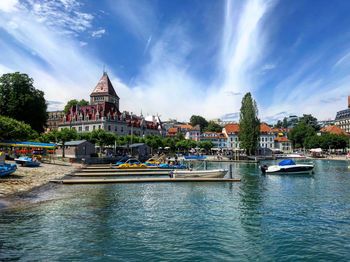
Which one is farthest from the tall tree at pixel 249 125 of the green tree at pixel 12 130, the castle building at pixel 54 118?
the castle building at pixel 54 118

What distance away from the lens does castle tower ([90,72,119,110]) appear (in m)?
123

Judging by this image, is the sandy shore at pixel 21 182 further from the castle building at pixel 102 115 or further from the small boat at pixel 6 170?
the castle building at pixel 102 115

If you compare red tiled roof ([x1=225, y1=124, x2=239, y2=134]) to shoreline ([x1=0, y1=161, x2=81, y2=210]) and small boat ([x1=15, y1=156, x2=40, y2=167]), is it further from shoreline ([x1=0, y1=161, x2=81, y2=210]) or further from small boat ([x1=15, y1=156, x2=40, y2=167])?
shoreline ([x1=0, y1=161, x2=81, y2=210])

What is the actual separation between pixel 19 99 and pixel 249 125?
63742mm

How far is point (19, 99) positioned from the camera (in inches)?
2926

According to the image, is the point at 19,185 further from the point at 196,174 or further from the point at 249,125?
the point at 249,125

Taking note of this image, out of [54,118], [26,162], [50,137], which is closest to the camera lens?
[26,162]

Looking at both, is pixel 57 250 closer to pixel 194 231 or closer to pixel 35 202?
pixel 194 231

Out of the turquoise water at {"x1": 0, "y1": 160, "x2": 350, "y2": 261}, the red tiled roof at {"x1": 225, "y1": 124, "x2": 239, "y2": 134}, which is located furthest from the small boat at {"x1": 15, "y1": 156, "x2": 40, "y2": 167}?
the red tiled roof at {"x1": 225, "y1": 124, "x2": 239, "y2": 134}

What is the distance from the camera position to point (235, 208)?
23.6m

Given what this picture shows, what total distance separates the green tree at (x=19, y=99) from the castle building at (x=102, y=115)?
30.2 m

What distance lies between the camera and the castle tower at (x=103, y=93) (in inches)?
4830

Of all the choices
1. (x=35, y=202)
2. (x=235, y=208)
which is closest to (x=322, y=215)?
(x=235, y=208)

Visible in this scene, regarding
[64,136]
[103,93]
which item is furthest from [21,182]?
[103,93]
